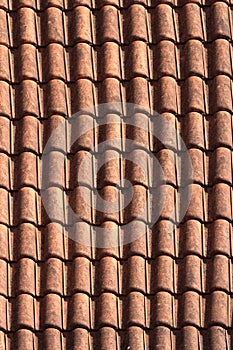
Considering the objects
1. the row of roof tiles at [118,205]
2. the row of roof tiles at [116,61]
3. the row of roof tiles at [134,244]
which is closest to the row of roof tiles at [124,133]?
the row of roof tiles at [118,205]

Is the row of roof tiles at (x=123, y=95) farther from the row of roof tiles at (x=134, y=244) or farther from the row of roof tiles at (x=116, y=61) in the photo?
the row of roof tiles at (x=134, y=244)

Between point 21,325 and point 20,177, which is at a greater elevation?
point 20,177

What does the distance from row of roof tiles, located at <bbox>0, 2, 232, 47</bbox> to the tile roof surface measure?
0.01 meters

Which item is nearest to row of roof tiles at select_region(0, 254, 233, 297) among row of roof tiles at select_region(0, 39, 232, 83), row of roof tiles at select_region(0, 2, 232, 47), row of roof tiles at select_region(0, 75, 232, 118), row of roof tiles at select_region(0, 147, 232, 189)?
row of roof tiles at select_region(0, 147, 232, 189)

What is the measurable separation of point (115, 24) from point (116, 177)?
151 cm

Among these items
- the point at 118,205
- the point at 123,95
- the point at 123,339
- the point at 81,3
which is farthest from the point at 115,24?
the point at 123,339

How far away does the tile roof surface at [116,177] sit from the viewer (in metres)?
11.6

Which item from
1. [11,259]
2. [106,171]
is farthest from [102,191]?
[11,259]

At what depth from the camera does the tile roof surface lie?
38.1ft

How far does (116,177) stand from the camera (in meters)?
12.1

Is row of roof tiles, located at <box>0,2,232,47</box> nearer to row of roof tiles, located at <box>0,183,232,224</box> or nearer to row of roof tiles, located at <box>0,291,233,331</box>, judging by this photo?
row of roof tiles, located at <box>0,183,232,224</box>

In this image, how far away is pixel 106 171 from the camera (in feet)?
39.7

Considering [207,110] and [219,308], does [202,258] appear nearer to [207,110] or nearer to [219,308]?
[219,308]

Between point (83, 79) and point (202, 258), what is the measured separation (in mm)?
1932
